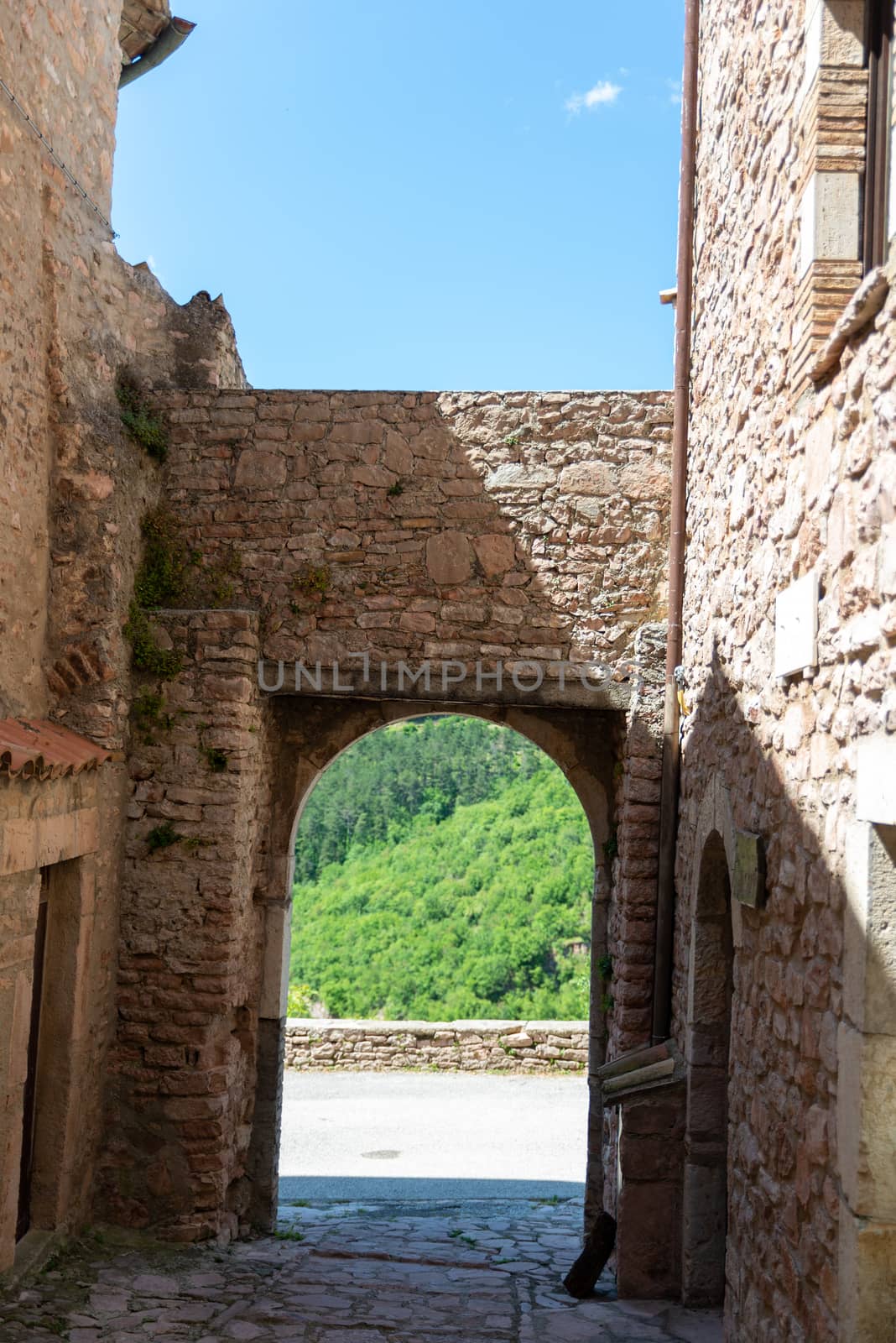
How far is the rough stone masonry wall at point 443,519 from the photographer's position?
20.5 feet

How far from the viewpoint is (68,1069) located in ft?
18.1

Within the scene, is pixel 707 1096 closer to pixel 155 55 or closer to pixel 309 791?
pixel 309 791

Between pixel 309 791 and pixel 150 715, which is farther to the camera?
pixel 309 791

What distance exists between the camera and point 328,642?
631 cm

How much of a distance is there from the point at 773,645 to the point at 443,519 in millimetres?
2964

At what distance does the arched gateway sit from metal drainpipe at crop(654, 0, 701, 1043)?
0.16 metres

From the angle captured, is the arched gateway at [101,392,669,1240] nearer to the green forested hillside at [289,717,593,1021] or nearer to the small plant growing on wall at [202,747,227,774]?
the small plant growing on wall at [202,747,227,774]

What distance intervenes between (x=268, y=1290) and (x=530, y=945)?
52.6 feet

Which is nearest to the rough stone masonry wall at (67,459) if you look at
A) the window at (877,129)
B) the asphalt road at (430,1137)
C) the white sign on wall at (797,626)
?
the white sign on wall at (797,626)

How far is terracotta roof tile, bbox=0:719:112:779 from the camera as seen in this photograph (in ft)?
14.8

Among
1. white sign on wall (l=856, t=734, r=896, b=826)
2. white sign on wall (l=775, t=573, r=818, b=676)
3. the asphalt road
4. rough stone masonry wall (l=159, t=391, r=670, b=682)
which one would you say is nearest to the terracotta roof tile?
rough stone masonry wall (l=159, t=391, r=670, b=682)

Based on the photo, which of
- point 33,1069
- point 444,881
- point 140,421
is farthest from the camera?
point 444,881

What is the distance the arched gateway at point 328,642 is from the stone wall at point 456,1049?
17.1ft

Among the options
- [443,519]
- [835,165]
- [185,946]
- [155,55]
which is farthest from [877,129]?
[155,55]
